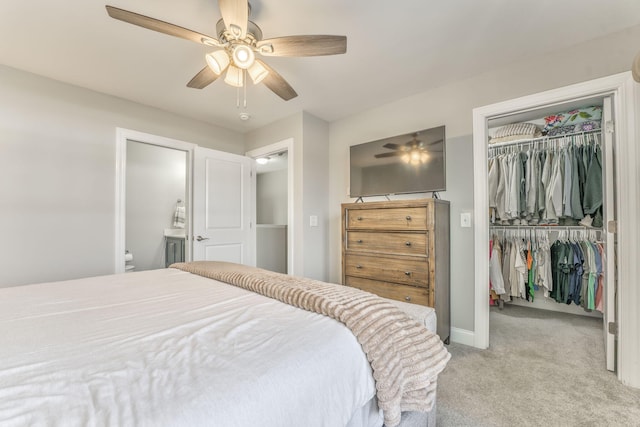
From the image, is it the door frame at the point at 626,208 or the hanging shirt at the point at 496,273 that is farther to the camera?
the hanging shirt at the point at 496,273

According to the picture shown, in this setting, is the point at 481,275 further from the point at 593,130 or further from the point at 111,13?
the point at 111,13

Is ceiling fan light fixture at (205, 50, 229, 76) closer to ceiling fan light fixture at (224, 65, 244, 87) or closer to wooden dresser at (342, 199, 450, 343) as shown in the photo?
ceiling fan light fixture at (224, 65, 244, 87)

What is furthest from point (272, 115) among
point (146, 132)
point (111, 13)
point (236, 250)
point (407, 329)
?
point (407, 329)

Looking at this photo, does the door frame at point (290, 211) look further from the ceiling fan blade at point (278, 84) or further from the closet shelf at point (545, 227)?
the closet shelf at point (545, 227)


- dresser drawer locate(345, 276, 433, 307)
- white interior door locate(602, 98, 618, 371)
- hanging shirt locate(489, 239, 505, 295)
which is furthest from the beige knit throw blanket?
hanging shirt locate(489, 239, 505, 295)

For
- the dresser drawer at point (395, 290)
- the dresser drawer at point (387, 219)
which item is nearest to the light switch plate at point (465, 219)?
the dresser drawer at point (387, 219)

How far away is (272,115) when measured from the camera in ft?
10.8

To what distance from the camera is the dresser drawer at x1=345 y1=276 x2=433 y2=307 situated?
218 centimetres

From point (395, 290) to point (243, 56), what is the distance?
2072 mm

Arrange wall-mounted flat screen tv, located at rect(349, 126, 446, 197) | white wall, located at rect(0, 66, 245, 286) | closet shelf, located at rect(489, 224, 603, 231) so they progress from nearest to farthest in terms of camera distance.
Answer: white wall, located at rect(0, 66, 245, 286)
wall-mounted flat screen tv, located at rect(349, 126, 446, 197)
closet shelf, located at rect(489, 224, 603, 231)

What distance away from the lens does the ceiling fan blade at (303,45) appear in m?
1.54

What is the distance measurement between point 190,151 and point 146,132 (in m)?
0.49

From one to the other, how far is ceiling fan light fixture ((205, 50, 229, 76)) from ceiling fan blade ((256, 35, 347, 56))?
0.24 meters

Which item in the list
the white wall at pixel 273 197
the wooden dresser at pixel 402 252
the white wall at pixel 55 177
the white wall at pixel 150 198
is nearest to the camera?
the wooden dresser at pixel 402 252
